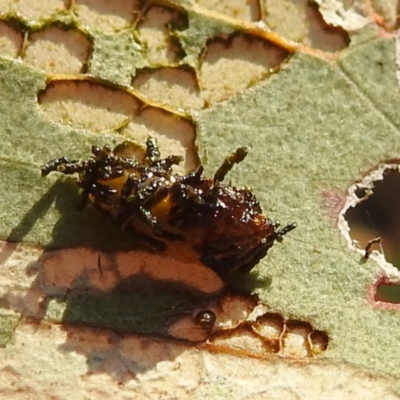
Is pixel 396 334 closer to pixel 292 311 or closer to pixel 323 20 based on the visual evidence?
pixel 292 311

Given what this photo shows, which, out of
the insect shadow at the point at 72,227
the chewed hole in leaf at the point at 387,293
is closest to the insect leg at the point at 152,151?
the insect shadow at the point at 72,227

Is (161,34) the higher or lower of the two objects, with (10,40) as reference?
higher

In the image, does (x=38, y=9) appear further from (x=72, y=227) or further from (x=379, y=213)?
(x=379, y=213)

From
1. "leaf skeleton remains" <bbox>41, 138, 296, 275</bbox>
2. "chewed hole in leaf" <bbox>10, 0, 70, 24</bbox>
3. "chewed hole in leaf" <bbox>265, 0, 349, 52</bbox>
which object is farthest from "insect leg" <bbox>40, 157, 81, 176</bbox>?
"chewed hole in leaf" <bbox>265, 0, 349, 52</bbox>

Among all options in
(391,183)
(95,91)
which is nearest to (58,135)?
(95,91)

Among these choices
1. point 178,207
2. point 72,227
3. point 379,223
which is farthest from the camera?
point 379,223

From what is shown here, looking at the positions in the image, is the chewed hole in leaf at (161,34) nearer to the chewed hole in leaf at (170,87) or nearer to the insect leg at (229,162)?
the chewed hole in leaf at (170,87)

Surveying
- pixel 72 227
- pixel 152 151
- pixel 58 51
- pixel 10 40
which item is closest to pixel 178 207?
pixel 152 151
